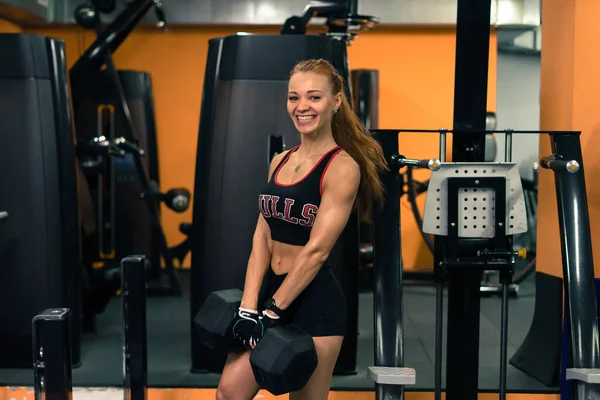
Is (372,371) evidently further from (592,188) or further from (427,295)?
(427,295)

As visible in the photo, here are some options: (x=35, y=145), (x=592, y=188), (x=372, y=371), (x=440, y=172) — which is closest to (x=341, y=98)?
(x=440, y=172)

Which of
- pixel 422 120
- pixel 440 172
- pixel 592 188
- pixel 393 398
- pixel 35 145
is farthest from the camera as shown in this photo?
pixel 422 120

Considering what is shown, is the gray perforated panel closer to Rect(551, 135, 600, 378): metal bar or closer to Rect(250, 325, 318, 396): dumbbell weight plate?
Rect(551, 135, 600, 378): metal bar

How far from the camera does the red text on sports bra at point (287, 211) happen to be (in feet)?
7.26

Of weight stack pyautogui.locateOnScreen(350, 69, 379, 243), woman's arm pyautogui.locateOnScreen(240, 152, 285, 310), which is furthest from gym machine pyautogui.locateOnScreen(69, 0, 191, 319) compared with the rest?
woman's arm pyautogui.locateOnScreen(240, 152, 285, 310)

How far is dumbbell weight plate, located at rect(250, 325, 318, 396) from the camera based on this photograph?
2066mm

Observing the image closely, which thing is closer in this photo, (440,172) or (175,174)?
(440,172)

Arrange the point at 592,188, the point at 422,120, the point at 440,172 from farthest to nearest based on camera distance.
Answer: the point at 422,120 < the point at 592,188 < the point at 440,172

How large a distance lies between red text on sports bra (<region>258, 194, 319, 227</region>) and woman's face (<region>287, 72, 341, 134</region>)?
0.79 feet

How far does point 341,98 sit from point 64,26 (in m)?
5.37

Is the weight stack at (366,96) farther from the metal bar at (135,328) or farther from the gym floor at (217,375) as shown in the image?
the metal bar at (135,328)

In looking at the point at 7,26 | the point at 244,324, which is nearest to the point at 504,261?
the point at 244,324

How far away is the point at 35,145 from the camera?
12.1 feet

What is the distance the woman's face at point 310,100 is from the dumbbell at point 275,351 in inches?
25.5
